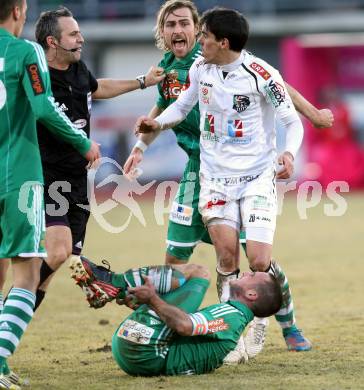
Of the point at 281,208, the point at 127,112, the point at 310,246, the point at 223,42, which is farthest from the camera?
the point at 127,112

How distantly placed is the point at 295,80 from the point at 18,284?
2033 cm

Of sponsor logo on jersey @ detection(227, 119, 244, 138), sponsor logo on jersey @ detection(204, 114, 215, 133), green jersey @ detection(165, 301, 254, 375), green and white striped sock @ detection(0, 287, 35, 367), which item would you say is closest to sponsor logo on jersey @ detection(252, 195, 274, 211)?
sponsor logo on jersey @ detection(227, 119, 244, 138)

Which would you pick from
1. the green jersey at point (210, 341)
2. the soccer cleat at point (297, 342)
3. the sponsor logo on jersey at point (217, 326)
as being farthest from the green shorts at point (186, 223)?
the sponsor logo on jersey at point (217, 326)

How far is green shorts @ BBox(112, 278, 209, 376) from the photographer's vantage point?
20.1 feet

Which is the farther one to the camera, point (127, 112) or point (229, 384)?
point (127, 112)

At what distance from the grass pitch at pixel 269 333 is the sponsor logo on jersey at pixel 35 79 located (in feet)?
6.17

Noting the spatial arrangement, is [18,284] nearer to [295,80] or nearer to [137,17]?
[295,80]

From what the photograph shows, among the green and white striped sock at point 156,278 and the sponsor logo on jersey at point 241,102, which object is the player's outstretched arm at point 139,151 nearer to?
the sponsor logo on jersey at point 241,102

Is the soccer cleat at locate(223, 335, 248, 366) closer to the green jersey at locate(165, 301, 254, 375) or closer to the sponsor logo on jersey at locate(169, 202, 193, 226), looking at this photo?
the green jersey at locate(165, 301, 254, 375)

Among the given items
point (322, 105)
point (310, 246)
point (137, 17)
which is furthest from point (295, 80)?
point (310, 246)

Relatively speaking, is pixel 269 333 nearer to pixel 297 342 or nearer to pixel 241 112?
pixel 297 342

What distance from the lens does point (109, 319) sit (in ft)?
29.6

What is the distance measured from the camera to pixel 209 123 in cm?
717

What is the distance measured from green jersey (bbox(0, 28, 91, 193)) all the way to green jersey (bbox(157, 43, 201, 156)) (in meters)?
2.05
